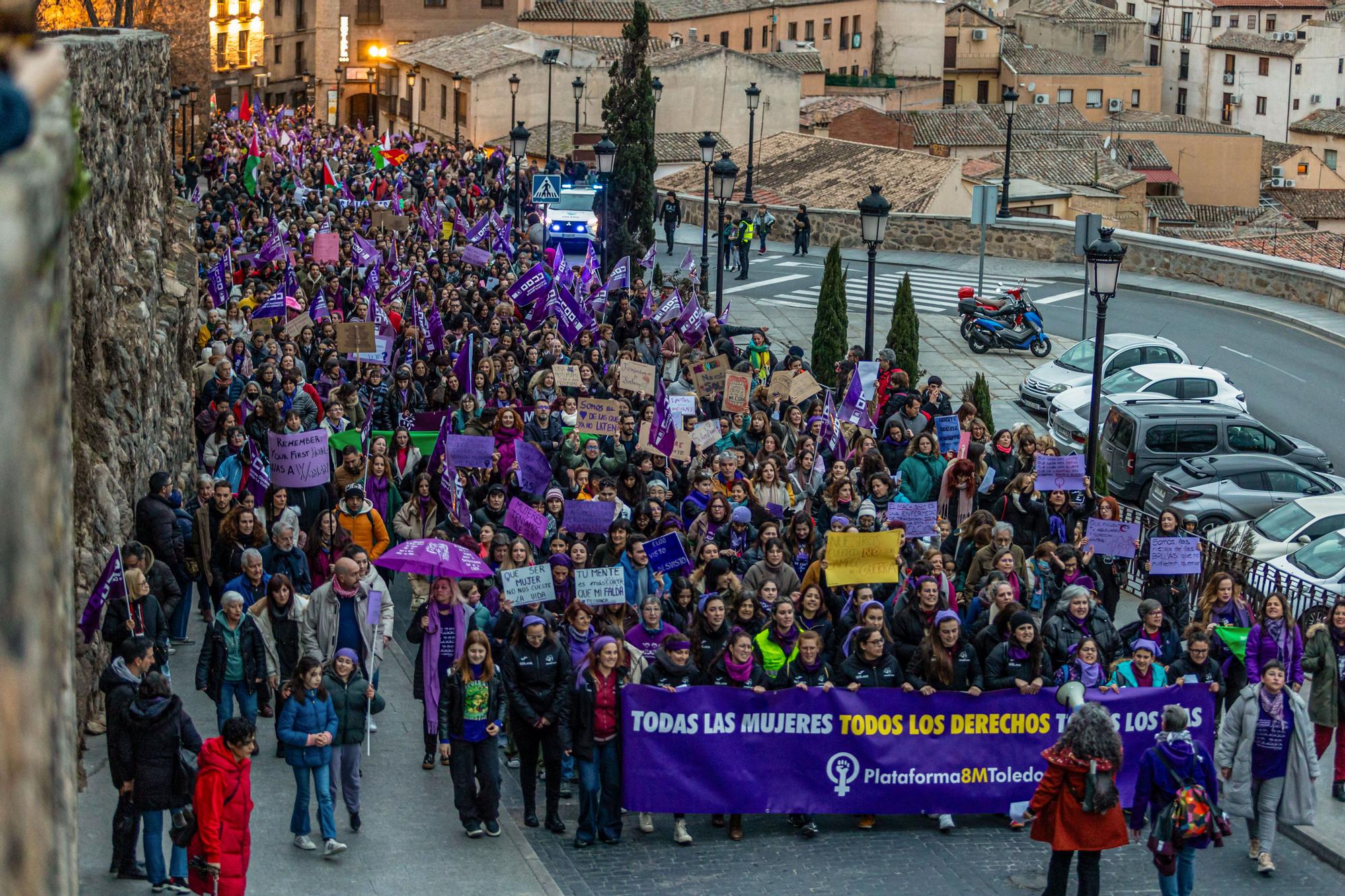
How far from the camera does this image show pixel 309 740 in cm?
1063

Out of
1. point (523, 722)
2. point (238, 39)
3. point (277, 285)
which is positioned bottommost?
point (523, 722)

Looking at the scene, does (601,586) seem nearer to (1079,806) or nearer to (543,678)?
(543,678)

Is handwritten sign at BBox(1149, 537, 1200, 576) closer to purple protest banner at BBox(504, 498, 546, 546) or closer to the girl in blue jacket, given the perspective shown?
purple protest banner at BBox(504, 498, 546, 546)

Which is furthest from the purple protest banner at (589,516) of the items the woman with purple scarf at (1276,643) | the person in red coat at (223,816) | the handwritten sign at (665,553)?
the person in red coat at (223,816)

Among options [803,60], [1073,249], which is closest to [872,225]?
[1073,249]

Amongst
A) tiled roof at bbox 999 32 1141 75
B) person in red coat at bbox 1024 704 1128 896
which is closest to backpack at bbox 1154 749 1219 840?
person in red coat at bbox 1024 704 1128 896

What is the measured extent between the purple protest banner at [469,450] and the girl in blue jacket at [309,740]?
5.07 metres

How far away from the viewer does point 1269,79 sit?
105188 millimetres

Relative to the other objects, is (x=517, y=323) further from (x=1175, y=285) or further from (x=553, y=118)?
(x=553, y=118)

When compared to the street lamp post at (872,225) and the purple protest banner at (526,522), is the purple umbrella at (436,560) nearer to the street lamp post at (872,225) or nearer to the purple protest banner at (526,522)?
the purple protest banner at (526,522)

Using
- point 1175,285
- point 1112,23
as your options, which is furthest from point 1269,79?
point 1175,285

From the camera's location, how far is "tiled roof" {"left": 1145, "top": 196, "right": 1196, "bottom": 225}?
230ft

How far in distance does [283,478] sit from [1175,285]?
2802cm

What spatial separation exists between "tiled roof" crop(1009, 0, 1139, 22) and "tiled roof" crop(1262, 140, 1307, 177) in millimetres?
19329
